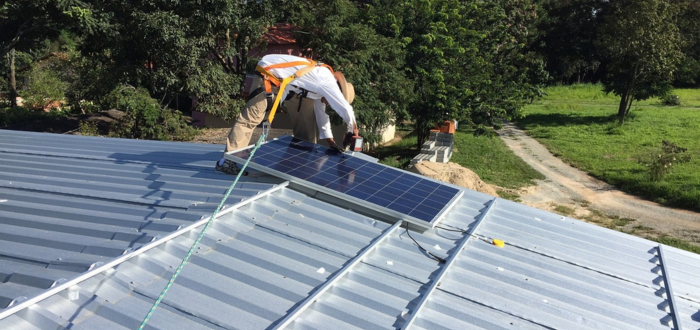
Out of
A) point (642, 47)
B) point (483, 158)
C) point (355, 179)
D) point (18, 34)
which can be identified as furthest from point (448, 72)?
point (18, 34)

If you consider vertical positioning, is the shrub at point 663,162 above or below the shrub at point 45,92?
above

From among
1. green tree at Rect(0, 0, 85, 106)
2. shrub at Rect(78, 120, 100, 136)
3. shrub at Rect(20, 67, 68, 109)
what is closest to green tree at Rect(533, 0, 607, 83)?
shrub at Rect(78, 120, 100, 136)

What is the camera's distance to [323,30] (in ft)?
59.1

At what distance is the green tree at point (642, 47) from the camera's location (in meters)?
25.1

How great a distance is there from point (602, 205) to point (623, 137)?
10819 mm

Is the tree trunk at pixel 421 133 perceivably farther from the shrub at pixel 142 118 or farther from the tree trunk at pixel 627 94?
the tree trunk at pixel 627 94

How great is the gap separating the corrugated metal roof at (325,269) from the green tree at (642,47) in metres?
23.3

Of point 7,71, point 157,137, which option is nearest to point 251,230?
point 157,137

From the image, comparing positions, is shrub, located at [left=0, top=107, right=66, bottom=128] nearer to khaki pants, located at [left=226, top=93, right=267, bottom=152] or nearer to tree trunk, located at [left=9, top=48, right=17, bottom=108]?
tree trunk, located at [left=9, top=48, right=17, bottom=108]

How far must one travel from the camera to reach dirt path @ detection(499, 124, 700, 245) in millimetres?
13266

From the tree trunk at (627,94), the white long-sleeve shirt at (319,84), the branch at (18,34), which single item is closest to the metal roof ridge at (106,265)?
the white long-sleeve shirt at (319,84)

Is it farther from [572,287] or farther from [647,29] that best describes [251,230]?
[647,29]

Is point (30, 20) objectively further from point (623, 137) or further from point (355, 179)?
point (623, 137)

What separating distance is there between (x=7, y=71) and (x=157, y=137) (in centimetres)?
2579
